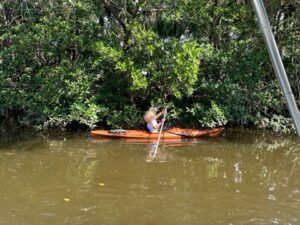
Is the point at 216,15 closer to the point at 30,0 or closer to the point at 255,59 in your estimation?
the point at 255,59

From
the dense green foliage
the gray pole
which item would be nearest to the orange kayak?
the dense green foliage

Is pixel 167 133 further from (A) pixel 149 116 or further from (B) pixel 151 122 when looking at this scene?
(A) pixel 149 116

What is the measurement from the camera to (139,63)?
12.6 meters

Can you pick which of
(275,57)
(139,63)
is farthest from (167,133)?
(275,57)

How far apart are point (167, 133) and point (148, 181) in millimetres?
3507

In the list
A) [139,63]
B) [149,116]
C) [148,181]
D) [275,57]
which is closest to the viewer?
[275,57]

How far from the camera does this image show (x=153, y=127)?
12312 mm

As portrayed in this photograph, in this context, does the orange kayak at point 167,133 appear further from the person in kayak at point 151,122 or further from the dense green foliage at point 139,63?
the dense green foliage at point 139,63

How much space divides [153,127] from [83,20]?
11.4 feet

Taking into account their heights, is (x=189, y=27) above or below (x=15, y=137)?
above

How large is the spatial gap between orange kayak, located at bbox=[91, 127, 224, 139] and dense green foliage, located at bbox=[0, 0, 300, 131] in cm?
31

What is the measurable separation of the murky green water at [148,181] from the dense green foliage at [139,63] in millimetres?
984

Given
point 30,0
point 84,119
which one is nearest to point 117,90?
point 84,119

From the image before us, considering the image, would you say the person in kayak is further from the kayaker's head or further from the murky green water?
the murky green water
